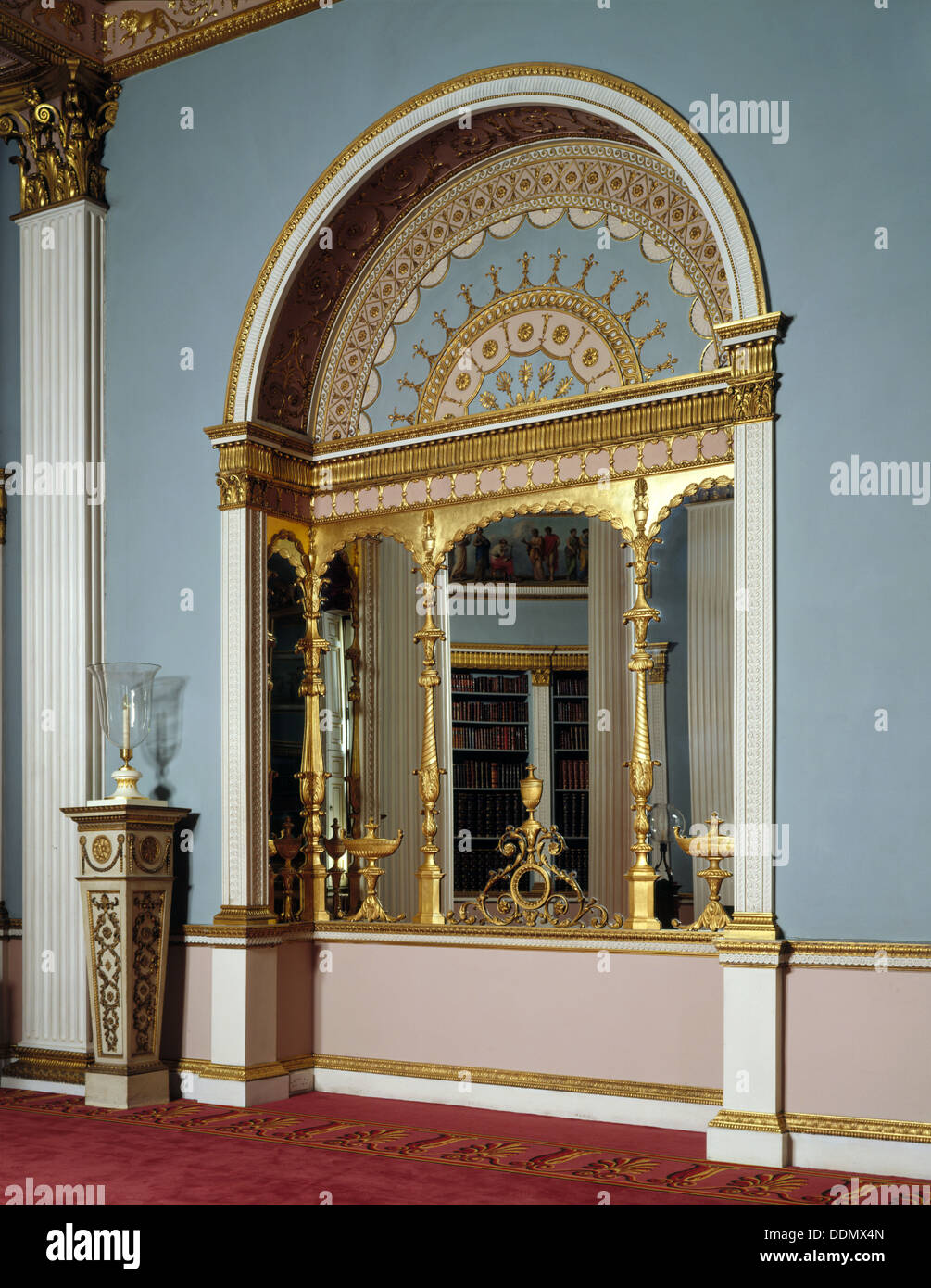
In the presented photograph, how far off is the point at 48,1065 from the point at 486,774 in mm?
3013

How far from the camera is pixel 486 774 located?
28.5 feet

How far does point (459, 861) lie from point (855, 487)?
415cm

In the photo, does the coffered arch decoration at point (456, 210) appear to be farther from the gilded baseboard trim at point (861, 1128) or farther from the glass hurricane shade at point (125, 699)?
the gilded baseboard trim at point (861, 1128)

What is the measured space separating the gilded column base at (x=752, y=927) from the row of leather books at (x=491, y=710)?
332 cm

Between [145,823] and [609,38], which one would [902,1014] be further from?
[609,38]

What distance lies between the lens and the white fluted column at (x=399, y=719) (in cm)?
866

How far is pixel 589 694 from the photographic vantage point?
27.1 ft

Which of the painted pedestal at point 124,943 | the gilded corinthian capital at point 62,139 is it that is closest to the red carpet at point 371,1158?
the painted pedestal at point 124,943

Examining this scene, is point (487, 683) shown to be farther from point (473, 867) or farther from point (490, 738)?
point (473, 867)

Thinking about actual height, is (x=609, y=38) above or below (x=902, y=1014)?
above

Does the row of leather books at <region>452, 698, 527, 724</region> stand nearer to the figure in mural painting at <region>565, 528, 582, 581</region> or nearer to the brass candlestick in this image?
the figure in mural painting at <region>565, 528, 582, 581</region>

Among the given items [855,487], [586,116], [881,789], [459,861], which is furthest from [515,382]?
[459,861]

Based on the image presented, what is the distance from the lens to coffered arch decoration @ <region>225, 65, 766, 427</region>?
19.5ft

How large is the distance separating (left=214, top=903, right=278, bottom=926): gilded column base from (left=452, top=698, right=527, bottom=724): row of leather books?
223cm
